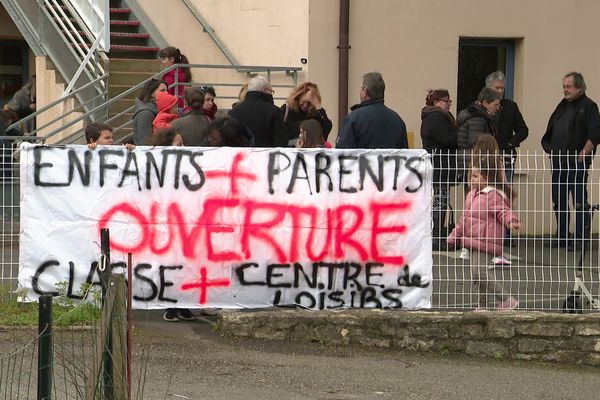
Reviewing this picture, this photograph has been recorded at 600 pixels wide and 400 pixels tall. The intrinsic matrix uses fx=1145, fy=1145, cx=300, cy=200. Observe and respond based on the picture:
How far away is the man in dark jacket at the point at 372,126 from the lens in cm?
977

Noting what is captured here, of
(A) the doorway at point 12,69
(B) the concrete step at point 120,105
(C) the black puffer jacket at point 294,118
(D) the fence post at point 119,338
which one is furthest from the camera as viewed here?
(A) the doorway at point 12,69

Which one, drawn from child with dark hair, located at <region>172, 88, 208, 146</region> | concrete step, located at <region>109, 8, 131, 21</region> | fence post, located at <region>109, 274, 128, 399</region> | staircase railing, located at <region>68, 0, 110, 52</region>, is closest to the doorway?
concrete step, located at <region>109, 8, 131, 21</region>

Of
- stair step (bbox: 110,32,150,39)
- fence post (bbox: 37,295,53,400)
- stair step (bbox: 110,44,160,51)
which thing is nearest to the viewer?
fence post (bbox: 37,295,53,400)

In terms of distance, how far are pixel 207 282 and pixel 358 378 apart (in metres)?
1.59

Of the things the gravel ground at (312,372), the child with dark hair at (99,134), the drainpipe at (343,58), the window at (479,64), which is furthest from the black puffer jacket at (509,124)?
the gravel ground at (312,372)

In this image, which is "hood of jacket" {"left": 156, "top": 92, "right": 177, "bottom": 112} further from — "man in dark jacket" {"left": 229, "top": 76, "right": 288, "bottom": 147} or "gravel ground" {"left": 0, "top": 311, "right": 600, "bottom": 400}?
"gravel ground" {"left": 0, "top": 311, "right": 600, "bottom": 400}

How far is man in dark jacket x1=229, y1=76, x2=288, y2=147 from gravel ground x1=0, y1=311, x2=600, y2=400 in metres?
2.42

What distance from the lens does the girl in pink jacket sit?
865 cm

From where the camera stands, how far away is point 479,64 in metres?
14.2

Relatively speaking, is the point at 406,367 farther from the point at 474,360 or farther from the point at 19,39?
the point at 19,39

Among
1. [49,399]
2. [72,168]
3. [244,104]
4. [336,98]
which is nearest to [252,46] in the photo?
[336,98]

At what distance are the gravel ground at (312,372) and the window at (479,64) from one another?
6.24 m

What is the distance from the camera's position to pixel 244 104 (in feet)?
35.0

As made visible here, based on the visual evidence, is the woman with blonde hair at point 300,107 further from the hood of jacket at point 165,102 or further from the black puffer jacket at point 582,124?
the black puffer jacket at point 582,124
